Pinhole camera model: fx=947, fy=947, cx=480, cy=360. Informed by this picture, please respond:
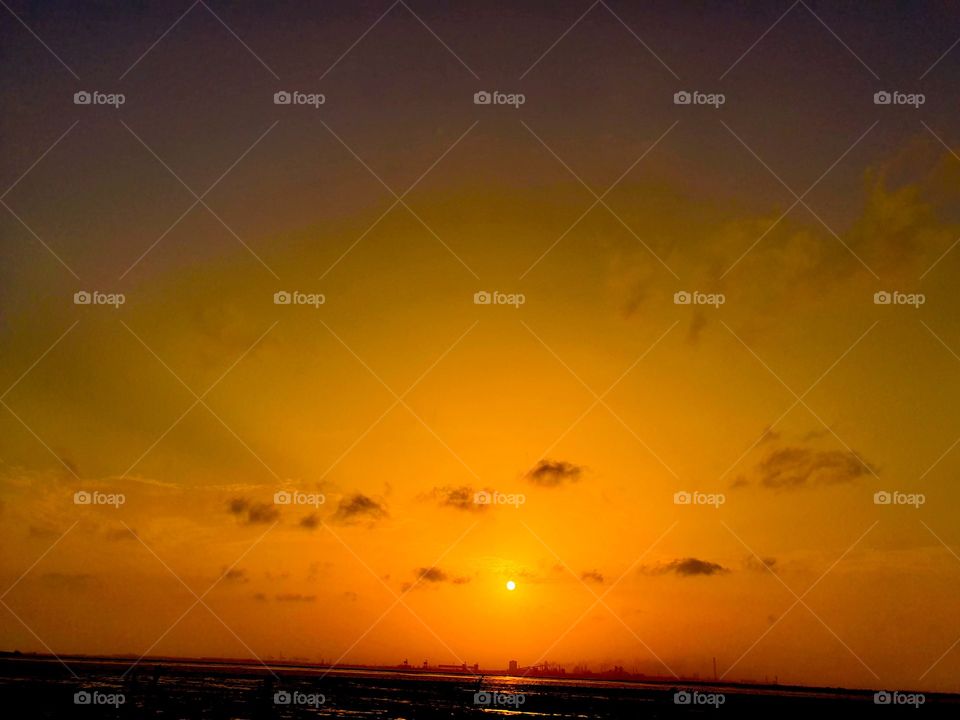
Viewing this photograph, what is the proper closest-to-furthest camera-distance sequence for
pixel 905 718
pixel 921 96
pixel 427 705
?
pixel 921 96 < pixel 427 705 < pixel 905 718

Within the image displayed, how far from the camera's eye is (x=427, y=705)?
86688 millimetres

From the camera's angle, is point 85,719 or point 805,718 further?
point 805,718

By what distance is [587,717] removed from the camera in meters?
83.4

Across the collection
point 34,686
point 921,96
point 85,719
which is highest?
point 921,96

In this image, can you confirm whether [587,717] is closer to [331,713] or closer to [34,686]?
[331,713]

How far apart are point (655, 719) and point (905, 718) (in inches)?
1664

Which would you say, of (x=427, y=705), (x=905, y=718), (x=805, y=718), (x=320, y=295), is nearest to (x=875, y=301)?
(x=320, y=295)

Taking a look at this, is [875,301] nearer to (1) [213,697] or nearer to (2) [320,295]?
(2) [320,295]

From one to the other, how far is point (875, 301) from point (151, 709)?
4991 cm

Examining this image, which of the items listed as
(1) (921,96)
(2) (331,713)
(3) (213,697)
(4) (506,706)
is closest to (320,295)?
(1) (921,96)

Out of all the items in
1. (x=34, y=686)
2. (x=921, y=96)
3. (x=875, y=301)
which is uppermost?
(x=921, y=96)

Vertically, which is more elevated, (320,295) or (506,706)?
(320,295)

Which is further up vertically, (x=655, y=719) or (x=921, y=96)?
(x=921, y=96)

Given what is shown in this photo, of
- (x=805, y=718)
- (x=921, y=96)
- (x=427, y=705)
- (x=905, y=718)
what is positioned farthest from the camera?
(x=905, y=718)
